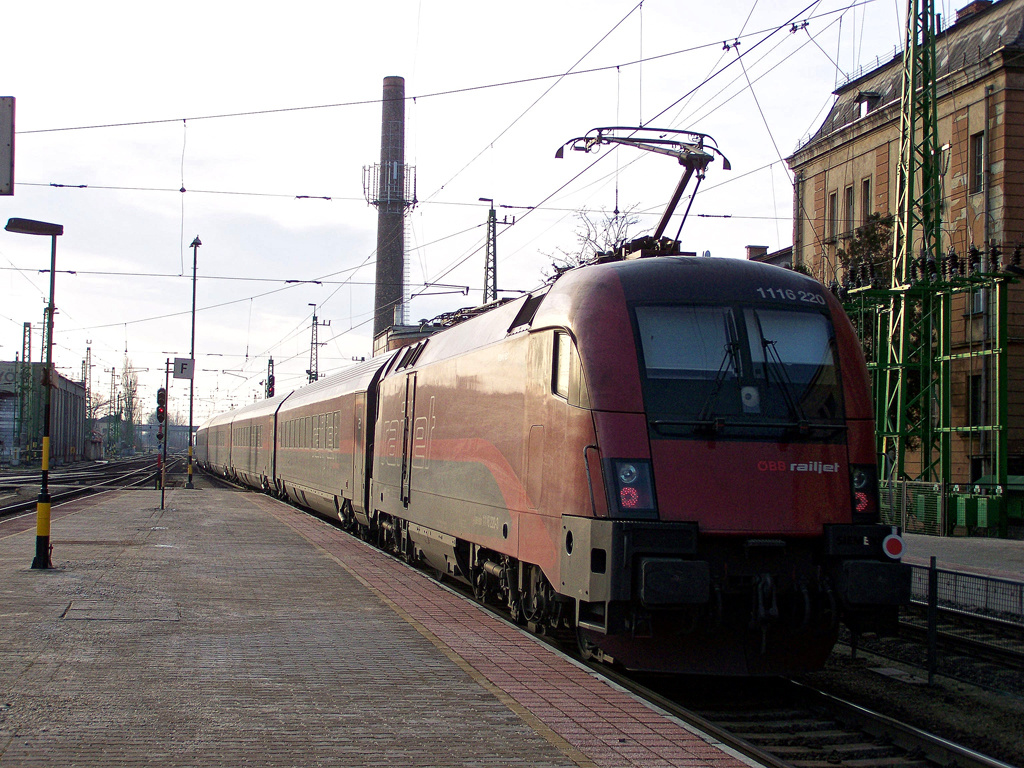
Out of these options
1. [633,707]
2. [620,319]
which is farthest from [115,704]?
[620,319]

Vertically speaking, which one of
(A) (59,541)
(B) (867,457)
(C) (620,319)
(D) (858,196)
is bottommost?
(A) (59,541)

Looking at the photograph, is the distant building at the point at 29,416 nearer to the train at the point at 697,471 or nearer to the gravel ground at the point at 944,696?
the train at the point at 697,471

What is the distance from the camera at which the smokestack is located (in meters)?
67.6

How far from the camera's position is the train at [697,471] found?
7.72 metres

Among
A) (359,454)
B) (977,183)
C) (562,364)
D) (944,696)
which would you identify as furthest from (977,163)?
(562,364)

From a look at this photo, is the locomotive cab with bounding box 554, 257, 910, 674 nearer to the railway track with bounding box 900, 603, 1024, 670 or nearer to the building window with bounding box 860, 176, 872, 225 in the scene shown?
the railway track with bounding box 900, 603, 1024, 670

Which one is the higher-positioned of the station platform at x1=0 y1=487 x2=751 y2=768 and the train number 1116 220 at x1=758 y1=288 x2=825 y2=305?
the train number 1116 220 at x1=758 y1=288 x2=825 y2=305

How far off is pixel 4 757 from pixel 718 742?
400 cm

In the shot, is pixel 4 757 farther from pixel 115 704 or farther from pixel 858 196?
pixel 858 196

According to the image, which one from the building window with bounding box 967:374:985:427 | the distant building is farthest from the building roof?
the distant building

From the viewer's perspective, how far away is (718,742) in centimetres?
630

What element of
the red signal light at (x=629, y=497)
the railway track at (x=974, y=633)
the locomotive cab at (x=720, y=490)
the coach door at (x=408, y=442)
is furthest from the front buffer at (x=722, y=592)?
the coach door at (x=408, y=442)

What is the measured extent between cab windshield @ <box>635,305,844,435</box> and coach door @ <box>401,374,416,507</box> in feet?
22.7

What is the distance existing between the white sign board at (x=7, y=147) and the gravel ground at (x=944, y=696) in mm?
9217
